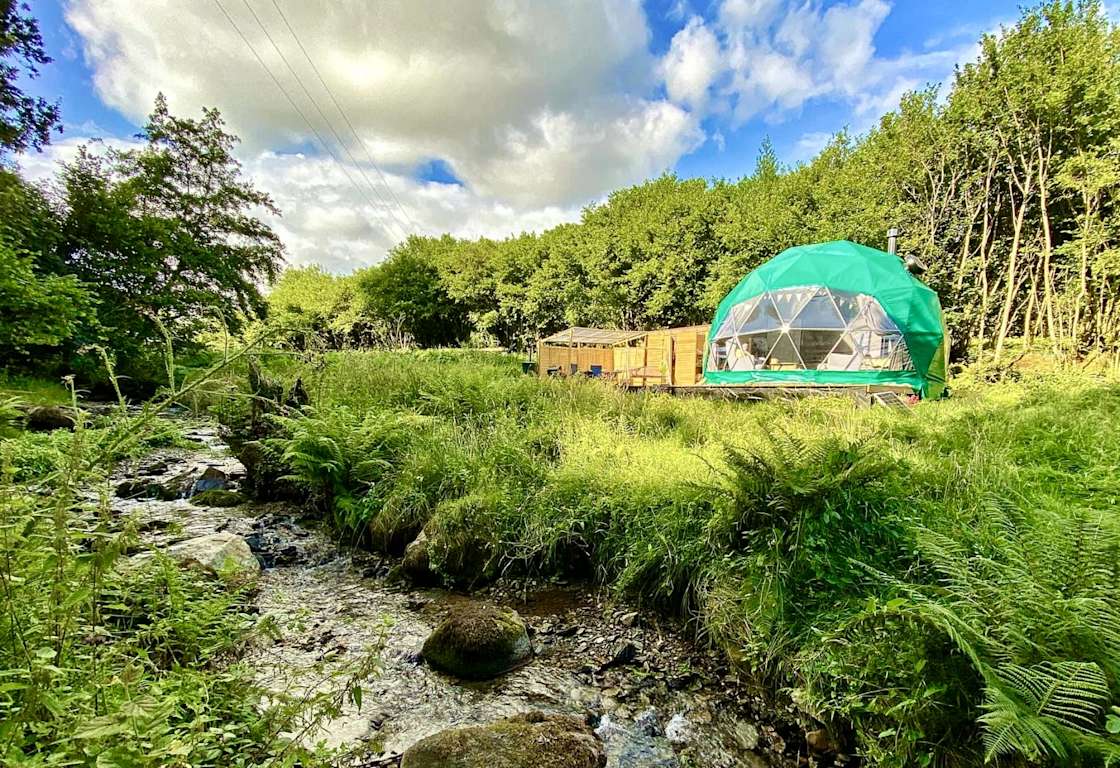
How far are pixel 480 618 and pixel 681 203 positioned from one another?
2527 centimetres

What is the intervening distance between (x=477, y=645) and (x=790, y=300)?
12.8 m

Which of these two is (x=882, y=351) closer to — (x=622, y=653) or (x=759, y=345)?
(x=759, y=345)

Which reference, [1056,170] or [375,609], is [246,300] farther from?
[1056,170]

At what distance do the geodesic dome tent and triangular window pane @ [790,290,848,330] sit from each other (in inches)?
0.9

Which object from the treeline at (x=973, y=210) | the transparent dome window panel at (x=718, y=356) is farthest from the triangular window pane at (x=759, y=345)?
the treeline at (x=973, y=210)

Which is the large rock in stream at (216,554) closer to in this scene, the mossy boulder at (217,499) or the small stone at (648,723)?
the mossy boulder at (217,499)

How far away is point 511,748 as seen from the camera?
8.27 ft

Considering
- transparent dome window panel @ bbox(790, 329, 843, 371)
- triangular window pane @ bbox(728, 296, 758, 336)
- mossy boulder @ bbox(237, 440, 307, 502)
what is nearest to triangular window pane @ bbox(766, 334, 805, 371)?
transparent dome window panel @ bbox(790, 329, 843, 371)

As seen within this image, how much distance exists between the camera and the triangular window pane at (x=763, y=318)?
529 inches

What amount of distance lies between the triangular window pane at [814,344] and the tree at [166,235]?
14.2 metres

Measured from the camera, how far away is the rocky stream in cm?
261

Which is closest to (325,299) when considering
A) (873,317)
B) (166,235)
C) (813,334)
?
(166,235)

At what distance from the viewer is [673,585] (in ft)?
12.8

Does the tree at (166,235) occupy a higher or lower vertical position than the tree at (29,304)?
higher
